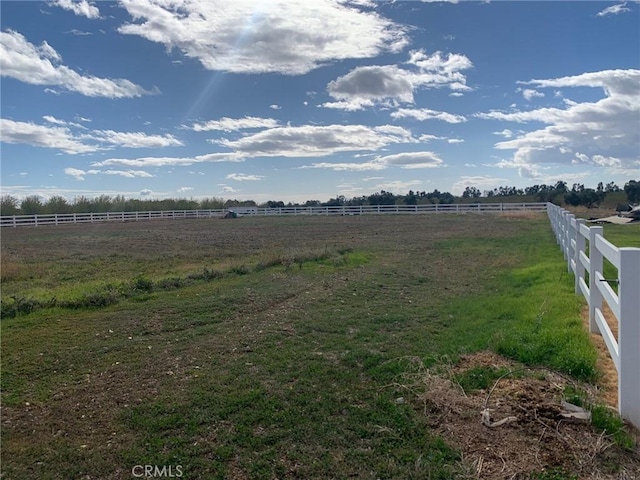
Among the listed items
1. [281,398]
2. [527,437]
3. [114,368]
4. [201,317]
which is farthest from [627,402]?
[201,317]

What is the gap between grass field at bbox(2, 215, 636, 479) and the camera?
11.0 feet

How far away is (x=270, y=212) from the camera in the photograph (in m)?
58.0

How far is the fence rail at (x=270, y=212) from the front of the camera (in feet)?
143

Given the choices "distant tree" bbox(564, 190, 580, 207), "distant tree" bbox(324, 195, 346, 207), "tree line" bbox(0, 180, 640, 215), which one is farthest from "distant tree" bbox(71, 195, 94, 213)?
"distant tree" bbox(564, 190, 580, 207)

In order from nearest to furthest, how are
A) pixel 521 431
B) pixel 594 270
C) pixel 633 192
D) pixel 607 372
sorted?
pixel 521 431 → pixel 607 372 → pixel 594 270 → pixel 633 192

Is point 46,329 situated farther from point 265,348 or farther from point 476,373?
point 476,373

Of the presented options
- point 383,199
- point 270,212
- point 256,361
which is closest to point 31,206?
point 270,212

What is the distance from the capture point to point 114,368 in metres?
5.34

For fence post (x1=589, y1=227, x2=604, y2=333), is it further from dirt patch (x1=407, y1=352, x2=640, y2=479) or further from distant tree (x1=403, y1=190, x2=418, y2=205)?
distant tree (x1=403, y1=190, x2=418, y2=205)

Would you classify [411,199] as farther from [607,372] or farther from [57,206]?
[607,372]

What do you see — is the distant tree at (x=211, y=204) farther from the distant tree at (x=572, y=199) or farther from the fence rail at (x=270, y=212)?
the distant tree at (x=572, y=199)

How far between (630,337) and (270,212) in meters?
55.3

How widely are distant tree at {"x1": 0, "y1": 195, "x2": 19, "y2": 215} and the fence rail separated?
274 inches

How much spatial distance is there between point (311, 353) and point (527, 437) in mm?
2728
